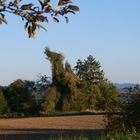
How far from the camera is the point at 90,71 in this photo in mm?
71375

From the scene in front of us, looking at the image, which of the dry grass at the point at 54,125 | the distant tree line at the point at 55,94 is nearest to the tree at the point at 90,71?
the distant tree line at the point at 55,94

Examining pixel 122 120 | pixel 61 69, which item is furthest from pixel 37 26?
pixel 61 69

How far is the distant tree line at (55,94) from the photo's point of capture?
185ft

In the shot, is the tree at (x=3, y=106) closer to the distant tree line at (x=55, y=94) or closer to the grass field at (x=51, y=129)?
the distant tree line at (x=55, y=94)

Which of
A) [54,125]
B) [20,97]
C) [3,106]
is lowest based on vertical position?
[54,125]

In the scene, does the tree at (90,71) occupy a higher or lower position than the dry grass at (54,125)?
higher

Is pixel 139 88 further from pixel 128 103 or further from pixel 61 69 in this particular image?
pixel 61 69

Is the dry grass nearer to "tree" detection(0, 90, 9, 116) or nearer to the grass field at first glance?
the grass field

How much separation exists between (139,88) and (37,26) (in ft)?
55.4

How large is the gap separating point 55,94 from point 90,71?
14018 mm

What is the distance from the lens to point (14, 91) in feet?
Answer: 183

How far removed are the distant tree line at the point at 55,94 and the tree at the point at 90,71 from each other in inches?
144

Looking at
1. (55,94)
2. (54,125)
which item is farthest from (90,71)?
(54,125)

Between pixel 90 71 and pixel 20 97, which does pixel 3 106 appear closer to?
pixel 20 97
